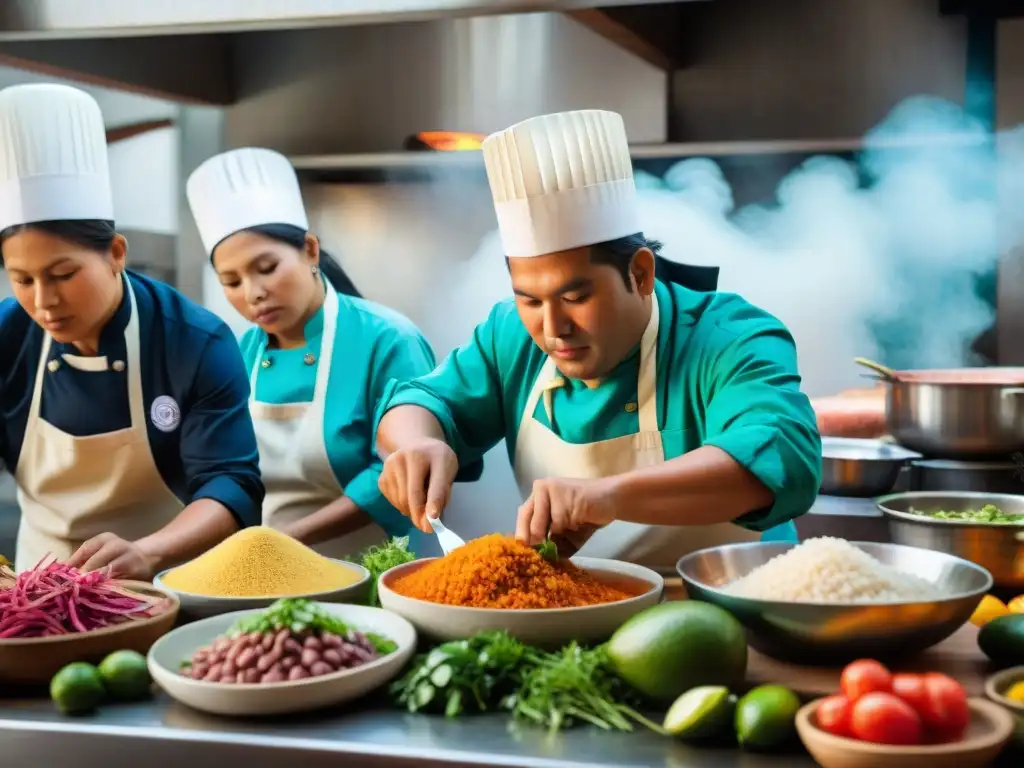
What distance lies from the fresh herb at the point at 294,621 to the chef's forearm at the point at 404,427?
674mm

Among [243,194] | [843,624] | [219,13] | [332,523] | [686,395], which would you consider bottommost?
[332,523]

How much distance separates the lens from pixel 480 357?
230 centimetres

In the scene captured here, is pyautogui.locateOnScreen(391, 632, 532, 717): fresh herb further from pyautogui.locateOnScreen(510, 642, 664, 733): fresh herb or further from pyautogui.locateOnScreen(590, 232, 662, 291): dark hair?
A: pyautogui.locateOnScreen(590, 232, 662, 291): dark hair

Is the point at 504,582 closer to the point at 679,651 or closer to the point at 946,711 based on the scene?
the point at 679,651

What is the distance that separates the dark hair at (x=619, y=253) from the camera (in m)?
2.02

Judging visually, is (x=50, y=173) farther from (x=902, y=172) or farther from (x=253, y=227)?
(x=902, y=172)

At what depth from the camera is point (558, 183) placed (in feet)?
6.60

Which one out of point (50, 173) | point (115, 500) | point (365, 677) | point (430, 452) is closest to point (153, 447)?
point (115, 500)

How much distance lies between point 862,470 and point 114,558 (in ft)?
5.50

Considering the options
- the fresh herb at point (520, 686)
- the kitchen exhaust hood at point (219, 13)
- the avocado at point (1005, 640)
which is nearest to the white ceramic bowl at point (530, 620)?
the fresh herb at point (520, 686)

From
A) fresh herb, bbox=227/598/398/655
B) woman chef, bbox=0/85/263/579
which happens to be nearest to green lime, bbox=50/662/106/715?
fresh herb, bbox=227/598/398/655

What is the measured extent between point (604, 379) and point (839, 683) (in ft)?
3.00

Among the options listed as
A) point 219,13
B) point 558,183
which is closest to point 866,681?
point 558,183

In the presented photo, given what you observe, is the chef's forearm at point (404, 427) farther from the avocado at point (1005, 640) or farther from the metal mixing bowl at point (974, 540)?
the avocado at point (1005, 640)
